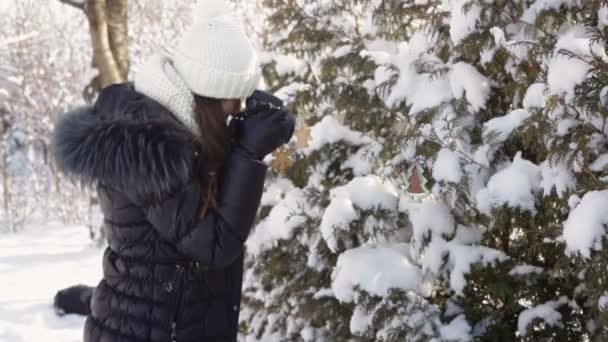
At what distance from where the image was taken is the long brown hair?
1992 mm

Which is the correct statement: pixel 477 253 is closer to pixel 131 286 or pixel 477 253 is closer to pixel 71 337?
pixel 131 286

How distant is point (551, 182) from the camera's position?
8.02 feet

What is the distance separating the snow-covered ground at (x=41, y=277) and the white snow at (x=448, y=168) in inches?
148

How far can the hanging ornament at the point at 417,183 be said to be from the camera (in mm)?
3002

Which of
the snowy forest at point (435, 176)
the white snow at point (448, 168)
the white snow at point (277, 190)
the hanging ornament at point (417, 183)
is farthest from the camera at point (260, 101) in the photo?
the white snow at point (277, 190)

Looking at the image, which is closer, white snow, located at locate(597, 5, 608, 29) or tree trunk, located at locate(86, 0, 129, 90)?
white snow, located at locate(597, 5, 608, 29)

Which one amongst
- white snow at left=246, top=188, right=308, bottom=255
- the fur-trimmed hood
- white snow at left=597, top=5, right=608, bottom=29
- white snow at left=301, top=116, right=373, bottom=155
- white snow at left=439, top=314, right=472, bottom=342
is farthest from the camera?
white snow at left=246, top=188, right=308, bottom=255

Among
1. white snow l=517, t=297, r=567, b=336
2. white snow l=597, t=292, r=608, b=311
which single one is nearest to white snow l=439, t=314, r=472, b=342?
white snow l=517, t=297, r=567, b=336

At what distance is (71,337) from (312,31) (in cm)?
318

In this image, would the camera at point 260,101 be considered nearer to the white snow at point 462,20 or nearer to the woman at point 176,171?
the woman at point 176,171

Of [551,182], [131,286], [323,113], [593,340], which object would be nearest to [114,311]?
[131,286]

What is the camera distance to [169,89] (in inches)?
78.7

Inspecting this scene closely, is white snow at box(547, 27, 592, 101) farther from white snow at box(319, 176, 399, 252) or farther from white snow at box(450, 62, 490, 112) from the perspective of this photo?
white snow at box(319, 176, 399, 252)

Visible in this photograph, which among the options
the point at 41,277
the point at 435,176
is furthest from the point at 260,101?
the point at 41,277
